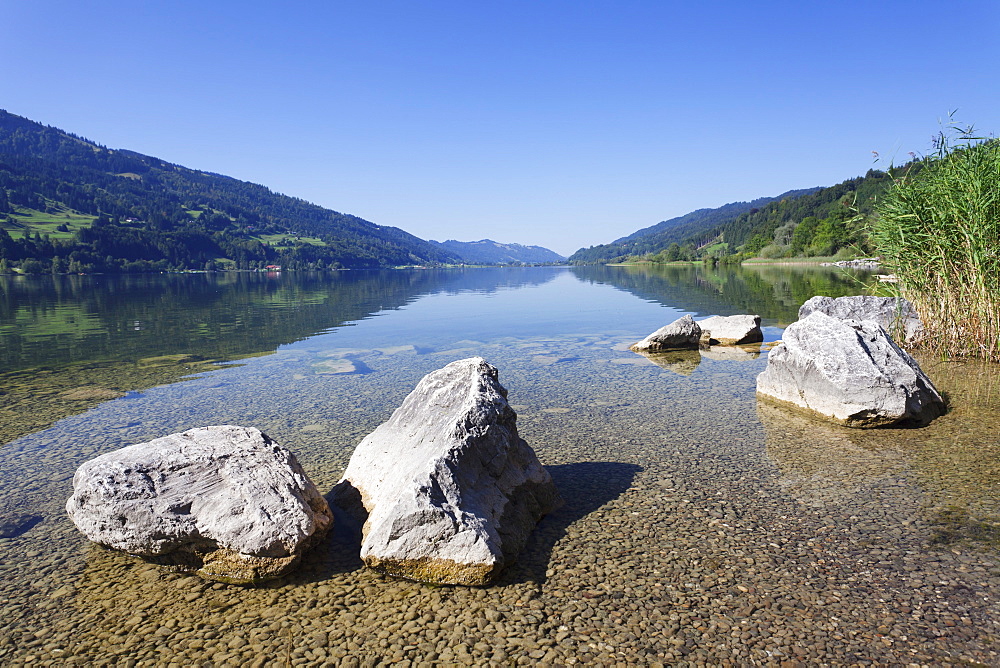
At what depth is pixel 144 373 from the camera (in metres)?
19.0

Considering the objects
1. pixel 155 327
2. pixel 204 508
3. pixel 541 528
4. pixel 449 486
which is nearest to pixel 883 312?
pixel 541 528

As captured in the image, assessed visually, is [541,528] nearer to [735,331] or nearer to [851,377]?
[851,377]

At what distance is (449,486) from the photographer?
22.4 ft

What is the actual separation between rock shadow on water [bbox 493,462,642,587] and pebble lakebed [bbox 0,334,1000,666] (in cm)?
4

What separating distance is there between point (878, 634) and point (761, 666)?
51.1 inches

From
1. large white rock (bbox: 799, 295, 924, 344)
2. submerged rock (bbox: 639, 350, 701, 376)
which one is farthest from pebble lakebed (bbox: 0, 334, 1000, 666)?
large white rock (bbox: 799, 295, 924, 344)

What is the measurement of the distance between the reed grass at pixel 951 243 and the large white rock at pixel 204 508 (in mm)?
17166

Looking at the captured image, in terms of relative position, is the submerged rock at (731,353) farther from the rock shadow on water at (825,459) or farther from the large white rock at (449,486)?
the large white rock at (449,486)

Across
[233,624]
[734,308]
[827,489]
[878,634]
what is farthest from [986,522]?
[734,308]

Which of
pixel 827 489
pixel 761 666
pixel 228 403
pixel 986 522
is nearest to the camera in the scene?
pixel 761 666

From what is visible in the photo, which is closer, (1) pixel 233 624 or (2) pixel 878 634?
(2) pixel 878 634

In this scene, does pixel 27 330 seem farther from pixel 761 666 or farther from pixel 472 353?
pixel 761 666

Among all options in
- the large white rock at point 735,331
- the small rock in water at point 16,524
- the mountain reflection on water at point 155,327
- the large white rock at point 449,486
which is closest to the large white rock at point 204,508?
the large white rock at point 449,486

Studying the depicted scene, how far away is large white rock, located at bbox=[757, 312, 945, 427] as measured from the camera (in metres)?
11.1
